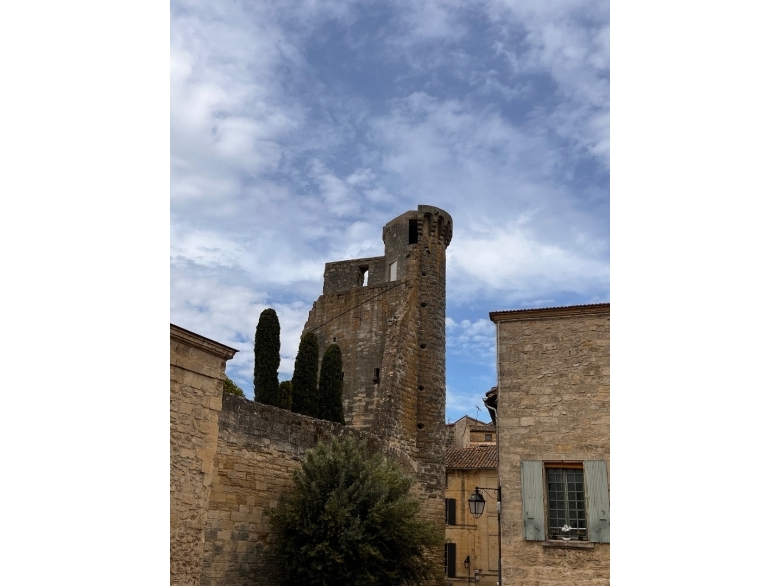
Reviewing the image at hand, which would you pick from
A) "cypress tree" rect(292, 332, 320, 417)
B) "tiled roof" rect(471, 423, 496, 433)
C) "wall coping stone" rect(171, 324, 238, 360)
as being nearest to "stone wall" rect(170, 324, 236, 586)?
"wall coping stone" rect(171, 324, 238, 360)

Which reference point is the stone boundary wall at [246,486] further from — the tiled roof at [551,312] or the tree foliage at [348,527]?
the tiled roof at [551,312]

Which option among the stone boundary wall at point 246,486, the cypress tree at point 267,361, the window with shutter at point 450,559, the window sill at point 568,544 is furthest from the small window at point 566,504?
the window with shutter at point 450,559

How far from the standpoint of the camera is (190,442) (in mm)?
9391

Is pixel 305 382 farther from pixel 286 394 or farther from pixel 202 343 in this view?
pixel 202 343

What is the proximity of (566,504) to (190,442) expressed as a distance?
5.23 meters

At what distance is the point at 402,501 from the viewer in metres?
14.0

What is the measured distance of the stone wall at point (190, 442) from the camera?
913 cm

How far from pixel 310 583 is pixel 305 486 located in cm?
180
